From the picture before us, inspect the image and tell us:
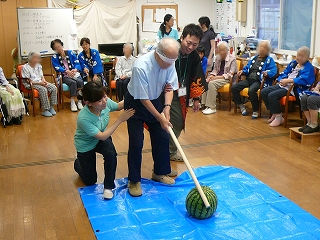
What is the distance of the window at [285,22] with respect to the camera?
657cm

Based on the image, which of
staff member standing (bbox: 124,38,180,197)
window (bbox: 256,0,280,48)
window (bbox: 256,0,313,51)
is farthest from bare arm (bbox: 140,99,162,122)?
window (bbox: 256,0,280,48)

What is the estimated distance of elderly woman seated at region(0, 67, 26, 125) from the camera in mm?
5562

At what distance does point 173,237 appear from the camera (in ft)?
8.69

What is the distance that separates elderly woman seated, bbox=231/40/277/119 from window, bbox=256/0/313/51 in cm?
112

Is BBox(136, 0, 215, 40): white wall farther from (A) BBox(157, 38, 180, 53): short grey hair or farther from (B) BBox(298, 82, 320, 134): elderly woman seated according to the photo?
(A) BBox(157, 38, 180, 53): short grey hair

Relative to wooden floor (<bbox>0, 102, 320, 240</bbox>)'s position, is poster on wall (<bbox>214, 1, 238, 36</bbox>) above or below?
above

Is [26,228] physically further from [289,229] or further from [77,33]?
[77,33]

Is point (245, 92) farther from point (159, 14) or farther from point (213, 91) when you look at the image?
point (159, 14)

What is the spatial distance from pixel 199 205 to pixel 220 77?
3.77 m

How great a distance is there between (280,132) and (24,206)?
3311 mm

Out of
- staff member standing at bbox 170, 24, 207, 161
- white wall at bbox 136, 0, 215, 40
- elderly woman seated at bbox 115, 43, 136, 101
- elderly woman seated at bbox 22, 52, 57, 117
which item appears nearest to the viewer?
staff member standing at bbox 170, 24, 207, 161

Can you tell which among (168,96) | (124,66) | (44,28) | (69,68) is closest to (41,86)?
(69,68)

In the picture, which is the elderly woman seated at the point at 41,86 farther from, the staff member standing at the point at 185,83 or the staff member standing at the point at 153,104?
the staff member standing at the point at 153,104

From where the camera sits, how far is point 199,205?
2.81 m
